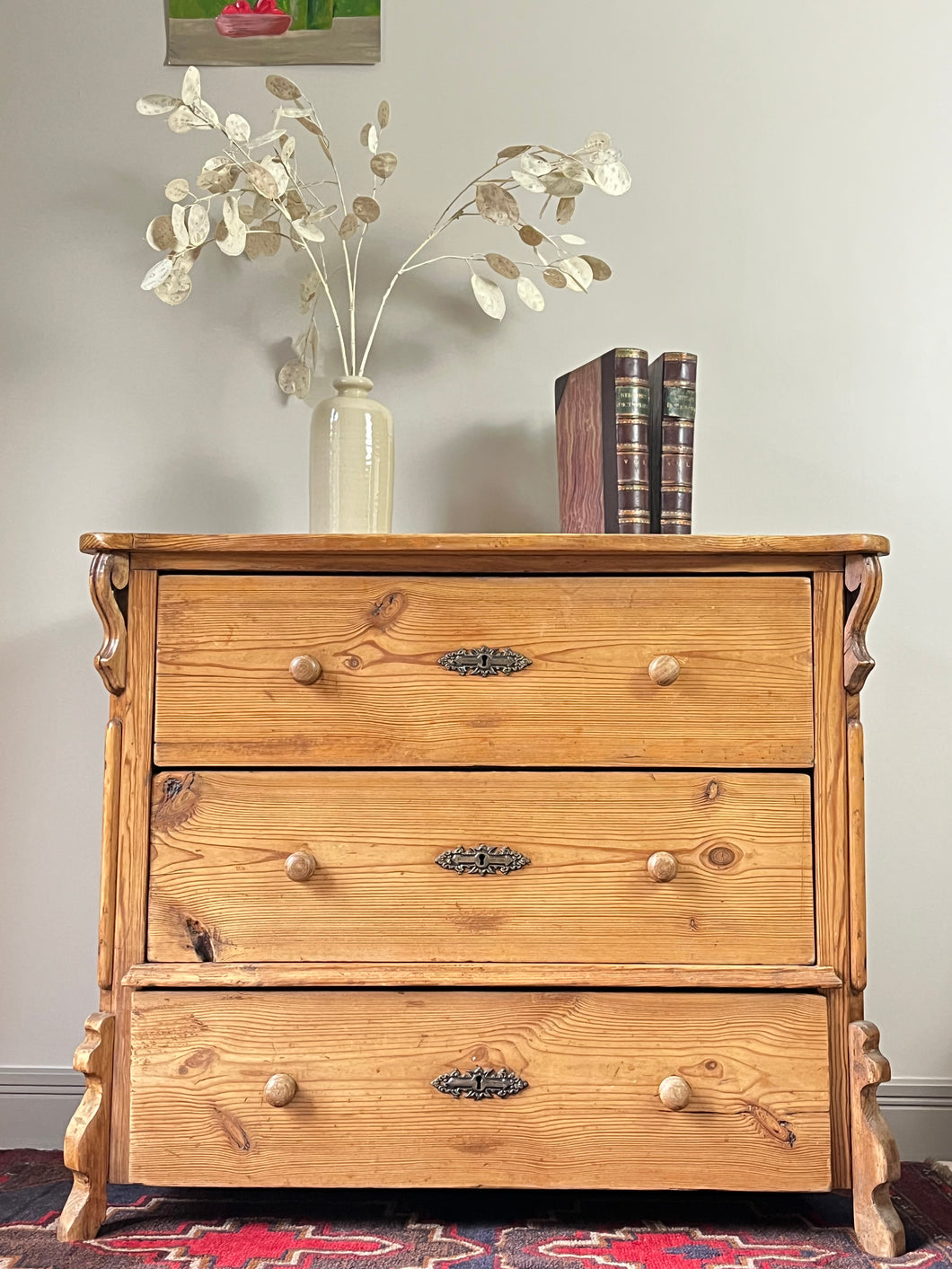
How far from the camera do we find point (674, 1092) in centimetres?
116

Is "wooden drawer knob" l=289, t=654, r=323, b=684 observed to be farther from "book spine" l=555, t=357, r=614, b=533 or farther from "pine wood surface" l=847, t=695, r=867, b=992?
"pine wood surface" l=847, t=695, r=867, b=992

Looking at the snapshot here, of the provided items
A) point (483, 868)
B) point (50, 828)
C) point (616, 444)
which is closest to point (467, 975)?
point (483, 868)

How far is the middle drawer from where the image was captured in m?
1.19

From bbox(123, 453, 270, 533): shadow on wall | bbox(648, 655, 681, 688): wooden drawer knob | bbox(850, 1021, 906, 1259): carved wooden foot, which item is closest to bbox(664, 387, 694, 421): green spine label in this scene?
bbox(648, 655, 681, 688): wooden drawer knob

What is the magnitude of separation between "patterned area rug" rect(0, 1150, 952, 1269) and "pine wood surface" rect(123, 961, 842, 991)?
294mm

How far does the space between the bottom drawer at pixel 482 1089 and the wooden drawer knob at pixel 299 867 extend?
0.45 feet

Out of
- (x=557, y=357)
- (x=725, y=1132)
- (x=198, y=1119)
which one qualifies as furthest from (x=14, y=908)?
(x=557, y=357)

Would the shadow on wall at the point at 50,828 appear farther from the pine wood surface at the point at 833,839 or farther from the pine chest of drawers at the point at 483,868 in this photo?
the pine wood surface at the point at 833,839

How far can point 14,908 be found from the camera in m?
1.62

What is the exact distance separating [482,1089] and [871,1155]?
44 centimetres

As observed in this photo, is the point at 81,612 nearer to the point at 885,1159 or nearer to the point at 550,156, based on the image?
the point at 550,156

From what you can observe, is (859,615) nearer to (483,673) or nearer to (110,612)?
(483,673)

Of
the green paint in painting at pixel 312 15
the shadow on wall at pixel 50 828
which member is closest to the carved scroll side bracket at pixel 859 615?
the shadow on wall at pixel 50 828

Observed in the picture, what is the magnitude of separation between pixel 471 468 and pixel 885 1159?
1109mm
